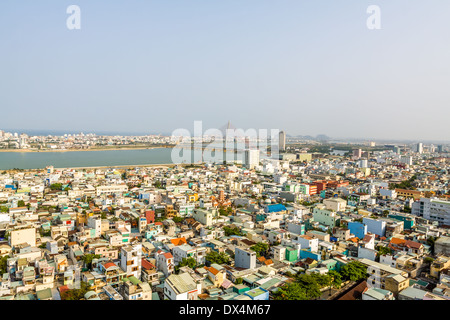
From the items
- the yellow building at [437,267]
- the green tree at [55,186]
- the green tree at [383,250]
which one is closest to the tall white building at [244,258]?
the green tree at [383,250]

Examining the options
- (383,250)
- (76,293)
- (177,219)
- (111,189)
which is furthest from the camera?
(111,189)

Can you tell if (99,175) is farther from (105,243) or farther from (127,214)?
(105,243)

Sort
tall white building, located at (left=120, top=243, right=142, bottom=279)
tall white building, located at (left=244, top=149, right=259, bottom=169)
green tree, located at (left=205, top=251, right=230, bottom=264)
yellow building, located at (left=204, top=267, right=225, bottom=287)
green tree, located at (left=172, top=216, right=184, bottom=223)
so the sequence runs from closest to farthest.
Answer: yellow building, located at (left=204, top=267, right=225, bottom=287) < tall white building, located at (left=120, top=243, right=142, bottom=279) < green tree, located at (left=205, top=251, right=230, bottom=264) < green tree, located at (left=172, top=216, right=184, bottom=223) < tall white building, located at (left=244, top=149, right=259, bottom=169)

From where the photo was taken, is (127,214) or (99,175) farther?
(99,175)

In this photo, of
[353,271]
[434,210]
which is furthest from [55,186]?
[434,210]

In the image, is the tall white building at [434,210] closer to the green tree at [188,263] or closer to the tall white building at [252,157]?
the green tree at [188,263]

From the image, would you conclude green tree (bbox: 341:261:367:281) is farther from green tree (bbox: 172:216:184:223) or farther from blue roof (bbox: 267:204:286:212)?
green tree (bbox: 172:216:184:223)

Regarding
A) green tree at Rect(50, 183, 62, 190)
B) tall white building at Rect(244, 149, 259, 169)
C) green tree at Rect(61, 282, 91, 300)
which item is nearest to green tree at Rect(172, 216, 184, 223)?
green tree at Rect(61, 282, 91, 300)

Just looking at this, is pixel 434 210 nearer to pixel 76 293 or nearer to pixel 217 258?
pixel 217 258
